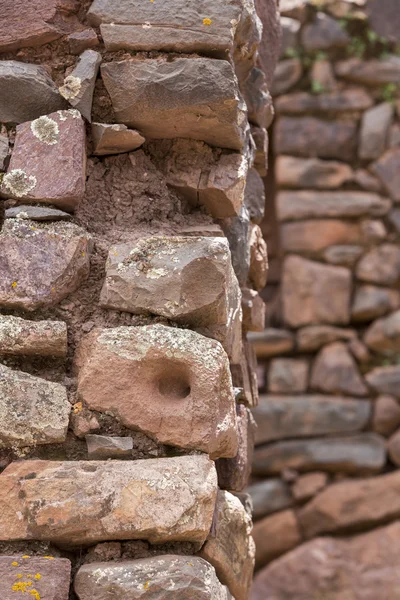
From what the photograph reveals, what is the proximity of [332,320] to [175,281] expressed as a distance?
3129mm

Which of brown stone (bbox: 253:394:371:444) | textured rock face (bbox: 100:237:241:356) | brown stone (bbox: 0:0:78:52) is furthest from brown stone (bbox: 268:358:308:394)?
brown stone (bbox: 0:0:78:52)

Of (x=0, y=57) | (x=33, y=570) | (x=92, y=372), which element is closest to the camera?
(x=33, y=570)

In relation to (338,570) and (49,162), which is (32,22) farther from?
(338,570)

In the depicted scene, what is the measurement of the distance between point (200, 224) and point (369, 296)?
9.72 ft

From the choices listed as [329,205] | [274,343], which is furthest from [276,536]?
[329,205]

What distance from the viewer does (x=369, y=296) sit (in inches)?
175

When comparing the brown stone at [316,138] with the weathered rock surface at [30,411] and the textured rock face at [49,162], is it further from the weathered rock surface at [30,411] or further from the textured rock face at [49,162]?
the weathered rock surface at [30,411]

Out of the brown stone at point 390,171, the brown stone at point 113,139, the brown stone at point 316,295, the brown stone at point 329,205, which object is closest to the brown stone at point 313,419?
the brown stone at point 316,295

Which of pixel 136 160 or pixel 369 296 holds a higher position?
pixel 136 160

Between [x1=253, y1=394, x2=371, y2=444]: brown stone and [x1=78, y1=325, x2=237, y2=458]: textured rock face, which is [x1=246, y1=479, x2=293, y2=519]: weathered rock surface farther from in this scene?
[x1=78, y1=325, x2=237, y2=458]: textured rock face

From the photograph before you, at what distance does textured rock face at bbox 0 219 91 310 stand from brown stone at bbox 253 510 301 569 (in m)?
3.12

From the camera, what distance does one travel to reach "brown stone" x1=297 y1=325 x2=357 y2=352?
4.44m

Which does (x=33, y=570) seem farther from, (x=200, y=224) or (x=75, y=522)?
(x=200, y=224)

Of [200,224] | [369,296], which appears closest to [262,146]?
[200,224]
